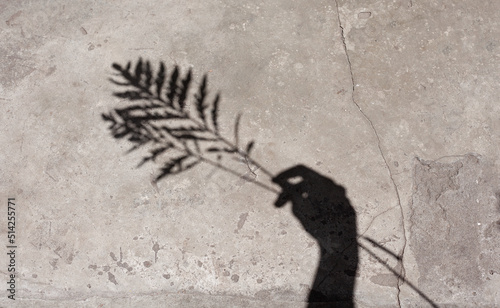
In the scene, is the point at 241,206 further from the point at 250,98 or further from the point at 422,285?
the point at 422,285

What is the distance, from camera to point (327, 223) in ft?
12.3

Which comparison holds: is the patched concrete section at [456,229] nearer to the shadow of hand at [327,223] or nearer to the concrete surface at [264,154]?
the concrete surface at [264,154]

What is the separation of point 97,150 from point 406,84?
10.7ft

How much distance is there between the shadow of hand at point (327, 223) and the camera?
3.68 metres

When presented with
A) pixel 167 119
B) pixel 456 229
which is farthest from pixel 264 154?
pixel 456 229

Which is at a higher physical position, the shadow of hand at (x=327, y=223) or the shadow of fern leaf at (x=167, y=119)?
the shadow of fern leaf at (x=167, y=119)

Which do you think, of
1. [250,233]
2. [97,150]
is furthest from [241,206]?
[97,150]

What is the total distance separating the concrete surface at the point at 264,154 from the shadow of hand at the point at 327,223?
3.2 inches

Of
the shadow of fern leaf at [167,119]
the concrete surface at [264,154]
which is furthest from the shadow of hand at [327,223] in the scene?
the shadow of fern leaf at [167,119]

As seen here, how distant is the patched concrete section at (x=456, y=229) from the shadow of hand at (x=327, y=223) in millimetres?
634

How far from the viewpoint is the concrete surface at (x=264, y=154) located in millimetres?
3707

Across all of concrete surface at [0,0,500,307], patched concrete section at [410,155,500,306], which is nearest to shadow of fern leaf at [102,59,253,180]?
concrete surface at [0,0,500,307]

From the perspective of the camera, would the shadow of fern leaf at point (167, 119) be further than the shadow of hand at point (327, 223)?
Yes

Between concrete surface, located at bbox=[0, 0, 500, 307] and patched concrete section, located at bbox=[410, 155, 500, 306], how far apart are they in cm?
1
